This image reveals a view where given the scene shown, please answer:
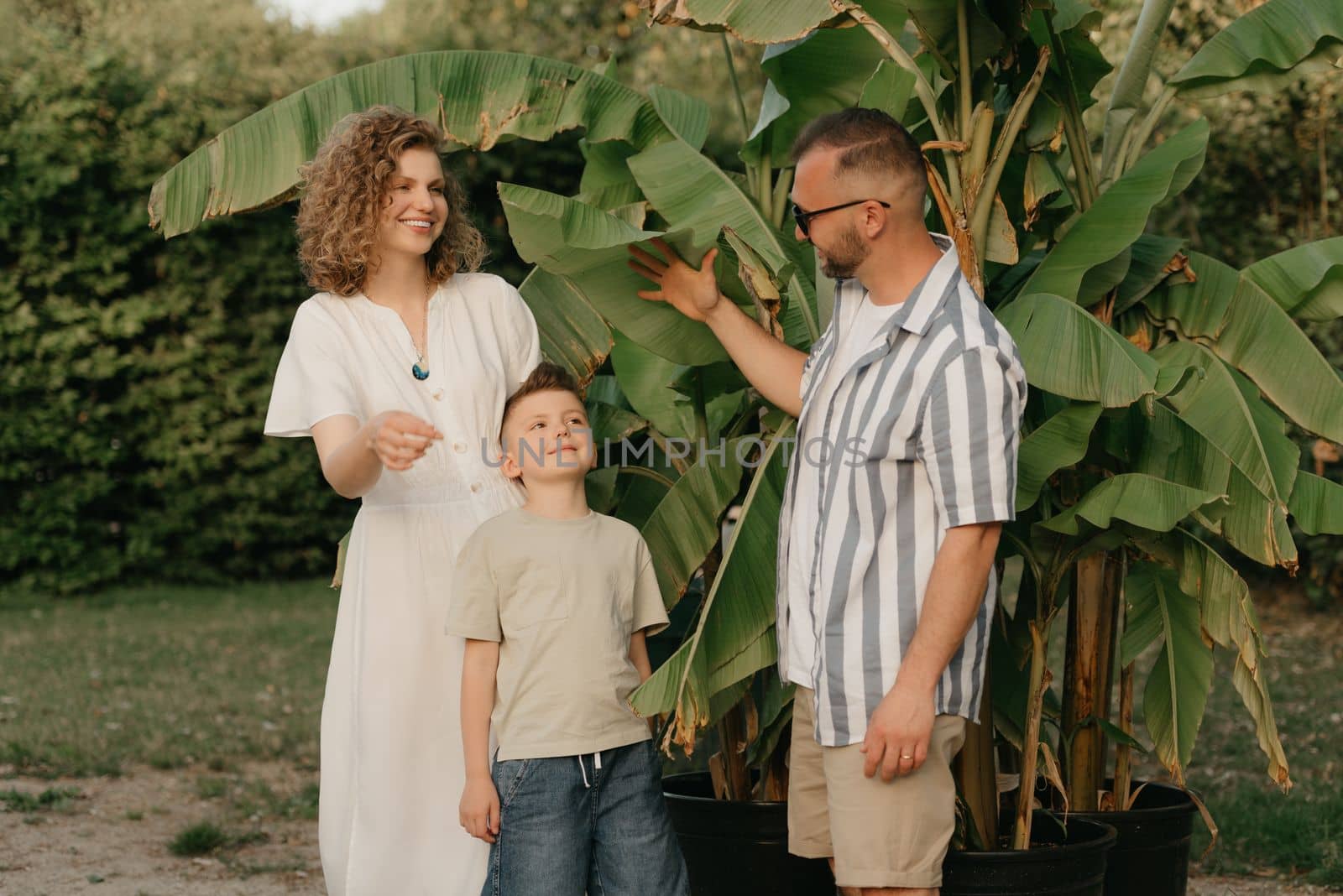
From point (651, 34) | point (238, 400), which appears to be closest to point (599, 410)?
point (238, 400)

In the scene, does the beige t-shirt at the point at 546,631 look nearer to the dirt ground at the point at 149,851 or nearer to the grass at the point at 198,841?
the dirt ground at the point at 149,851

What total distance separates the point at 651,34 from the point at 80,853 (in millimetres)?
13988

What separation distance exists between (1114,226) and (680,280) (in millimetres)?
1191

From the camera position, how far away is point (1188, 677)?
3695 mm

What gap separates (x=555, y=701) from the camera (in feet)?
8.63

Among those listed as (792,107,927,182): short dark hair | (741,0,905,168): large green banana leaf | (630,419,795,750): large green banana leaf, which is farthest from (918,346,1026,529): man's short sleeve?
(741,0,905,168): large green banana leaf

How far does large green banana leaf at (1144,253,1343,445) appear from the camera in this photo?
3609 mm

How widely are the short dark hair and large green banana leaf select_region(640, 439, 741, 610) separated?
1066 mm

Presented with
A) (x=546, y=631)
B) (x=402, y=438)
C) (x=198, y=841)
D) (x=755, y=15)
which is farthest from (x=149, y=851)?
(x=755, y=15)

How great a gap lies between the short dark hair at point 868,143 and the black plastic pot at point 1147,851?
6.58 ft

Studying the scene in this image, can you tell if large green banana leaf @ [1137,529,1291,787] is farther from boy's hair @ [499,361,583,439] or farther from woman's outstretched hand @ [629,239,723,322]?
boy's hair @ [499,361,583,439]

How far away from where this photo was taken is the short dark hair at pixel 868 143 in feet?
8.67

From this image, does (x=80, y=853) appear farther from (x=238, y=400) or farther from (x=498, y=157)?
(x=498, y=157)

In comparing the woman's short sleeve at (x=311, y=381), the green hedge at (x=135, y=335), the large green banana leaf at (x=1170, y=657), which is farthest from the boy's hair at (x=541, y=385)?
the green hedge at (x=135, y=335)
